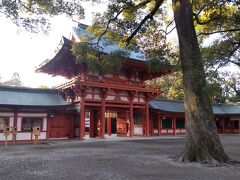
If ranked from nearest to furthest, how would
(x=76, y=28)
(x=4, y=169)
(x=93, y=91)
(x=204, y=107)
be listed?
(x=4, y=169) < (x=204, y=107) < (x=93, y=91) < (x=76, y=28)

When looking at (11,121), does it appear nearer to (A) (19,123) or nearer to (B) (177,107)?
(A) (19,123)

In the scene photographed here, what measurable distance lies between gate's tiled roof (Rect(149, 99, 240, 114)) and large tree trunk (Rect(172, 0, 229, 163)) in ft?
56.1

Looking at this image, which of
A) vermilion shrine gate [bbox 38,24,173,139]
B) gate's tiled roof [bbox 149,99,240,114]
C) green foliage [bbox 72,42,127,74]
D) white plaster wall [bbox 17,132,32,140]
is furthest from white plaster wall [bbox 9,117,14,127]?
gate's tiled roof [bbox 149,99,240,114]

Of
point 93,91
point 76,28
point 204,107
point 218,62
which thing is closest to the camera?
point 204,107

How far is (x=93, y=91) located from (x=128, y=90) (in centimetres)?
338

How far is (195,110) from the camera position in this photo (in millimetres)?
9344

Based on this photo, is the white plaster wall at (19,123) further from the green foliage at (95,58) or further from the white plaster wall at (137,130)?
the white plaster wall at (137,130)

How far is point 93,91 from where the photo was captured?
822 inches

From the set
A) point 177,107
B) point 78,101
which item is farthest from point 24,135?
point 177,107

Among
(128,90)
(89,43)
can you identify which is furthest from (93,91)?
(89,43)

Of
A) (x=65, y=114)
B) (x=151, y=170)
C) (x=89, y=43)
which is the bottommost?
(x=151, y=170)

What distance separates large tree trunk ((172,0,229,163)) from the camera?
29.2ft

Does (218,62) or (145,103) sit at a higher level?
(218,62)

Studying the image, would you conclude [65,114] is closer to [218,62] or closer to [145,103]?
[145,103]
